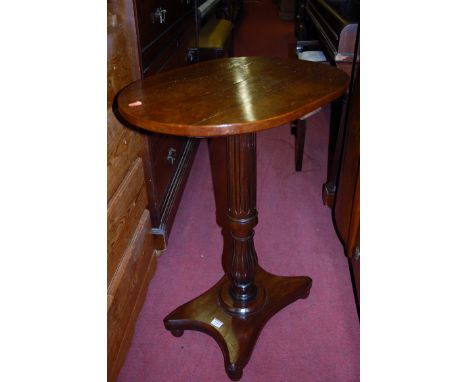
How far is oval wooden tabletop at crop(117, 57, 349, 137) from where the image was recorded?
841 mm

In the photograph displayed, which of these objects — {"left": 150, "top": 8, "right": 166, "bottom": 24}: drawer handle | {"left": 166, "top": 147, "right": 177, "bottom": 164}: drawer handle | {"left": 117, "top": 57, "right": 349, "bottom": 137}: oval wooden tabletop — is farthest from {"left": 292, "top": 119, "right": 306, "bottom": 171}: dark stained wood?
{"left": 117, "top": 57, "right": 349, "bottom": 137}: oval wooden tabletop

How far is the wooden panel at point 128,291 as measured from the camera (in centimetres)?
123

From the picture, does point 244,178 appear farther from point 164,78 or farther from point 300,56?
point 300,56

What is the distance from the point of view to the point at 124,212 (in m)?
1.36

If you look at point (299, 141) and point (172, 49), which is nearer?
point (172, 49)

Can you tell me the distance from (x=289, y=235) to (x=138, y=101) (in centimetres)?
120

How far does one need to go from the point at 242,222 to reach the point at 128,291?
19.9 inches

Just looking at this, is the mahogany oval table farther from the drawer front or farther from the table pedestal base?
the drawer front

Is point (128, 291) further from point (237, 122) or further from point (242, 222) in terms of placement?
point (237, 122)

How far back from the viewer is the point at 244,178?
1146 mm

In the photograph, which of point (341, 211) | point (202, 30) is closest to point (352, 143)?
point (341, 211)

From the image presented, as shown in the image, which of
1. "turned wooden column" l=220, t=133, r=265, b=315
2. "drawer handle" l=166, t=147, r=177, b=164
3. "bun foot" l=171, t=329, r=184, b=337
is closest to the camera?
"turned wooden column" l=220, t=133, r=265, b=315

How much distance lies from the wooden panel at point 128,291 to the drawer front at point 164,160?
17 centimetres

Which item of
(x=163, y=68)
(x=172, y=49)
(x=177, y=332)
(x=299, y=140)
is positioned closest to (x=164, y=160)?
(x=163, y=68)
